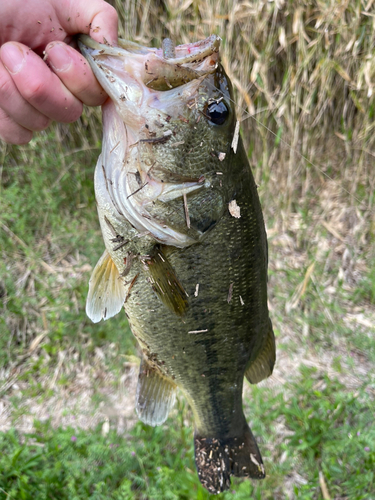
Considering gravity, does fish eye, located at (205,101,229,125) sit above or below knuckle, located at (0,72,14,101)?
below

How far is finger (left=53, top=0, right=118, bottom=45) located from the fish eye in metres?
0.38

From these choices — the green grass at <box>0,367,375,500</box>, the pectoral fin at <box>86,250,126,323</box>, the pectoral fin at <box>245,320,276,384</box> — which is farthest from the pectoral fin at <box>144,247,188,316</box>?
the green grass at <box>0,367,375,500</box>

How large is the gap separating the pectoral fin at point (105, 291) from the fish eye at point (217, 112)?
26.2 inches

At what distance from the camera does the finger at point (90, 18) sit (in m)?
1.06

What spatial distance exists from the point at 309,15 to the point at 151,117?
2071 millimetres

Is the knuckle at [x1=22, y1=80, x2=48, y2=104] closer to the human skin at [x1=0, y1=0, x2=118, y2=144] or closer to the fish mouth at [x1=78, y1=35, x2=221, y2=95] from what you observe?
the human skin at [x1=0, y1=0, x2=118, y2=144]

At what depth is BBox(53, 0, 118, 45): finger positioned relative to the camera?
41.7 inches

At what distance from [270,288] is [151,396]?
6.14 ft

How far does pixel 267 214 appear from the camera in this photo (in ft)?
10.3

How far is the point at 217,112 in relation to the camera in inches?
42.7

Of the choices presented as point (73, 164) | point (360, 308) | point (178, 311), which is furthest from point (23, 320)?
point (360, 308)

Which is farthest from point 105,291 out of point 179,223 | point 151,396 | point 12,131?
point 12,131

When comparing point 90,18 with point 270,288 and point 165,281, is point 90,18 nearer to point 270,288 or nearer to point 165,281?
point 165,281

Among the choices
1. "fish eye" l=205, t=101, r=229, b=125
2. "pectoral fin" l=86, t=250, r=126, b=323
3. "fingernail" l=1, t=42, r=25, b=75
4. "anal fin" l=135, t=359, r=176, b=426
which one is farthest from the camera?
"anal fin" l=135, t=359, r=176, b=426
